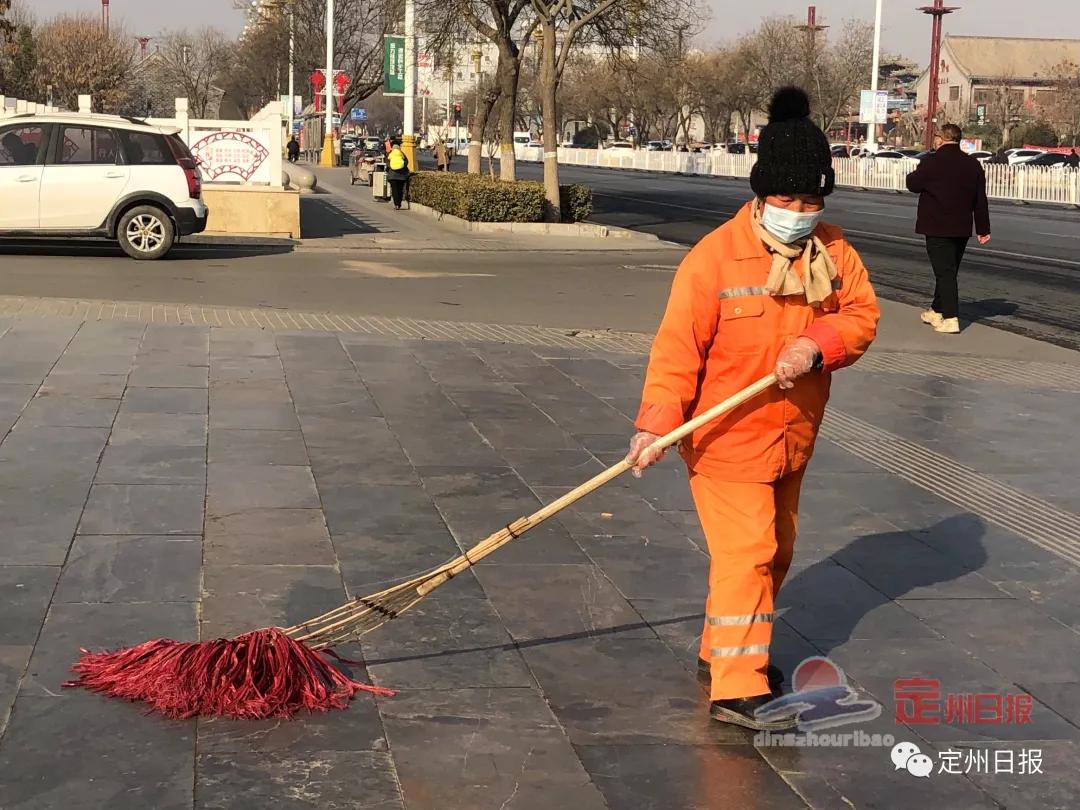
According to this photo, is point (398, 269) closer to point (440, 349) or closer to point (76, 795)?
point (440, 349)

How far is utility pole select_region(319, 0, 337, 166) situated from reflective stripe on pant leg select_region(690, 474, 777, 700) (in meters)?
46.4

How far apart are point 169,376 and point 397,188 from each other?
22250 mm

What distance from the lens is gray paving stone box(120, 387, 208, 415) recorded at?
8227 mm

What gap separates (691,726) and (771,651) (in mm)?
705

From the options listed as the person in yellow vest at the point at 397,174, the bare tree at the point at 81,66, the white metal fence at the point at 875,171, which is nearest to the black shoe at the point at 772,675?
the white metal fence at the point at 875,171

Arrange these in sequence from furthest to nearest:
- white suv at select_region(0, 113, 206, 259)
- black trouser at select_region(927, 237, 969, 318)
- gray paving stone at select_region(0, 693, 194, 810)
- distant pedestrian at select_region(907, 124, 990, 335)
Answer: white suv at select_region(0, 113, 206, 259), black trouser at select_region(927, 237, 969, 318), distant pedestrian at select_region(907, 124, 990, 335), gray paving stone at select_region(0, 693, 194, 810)

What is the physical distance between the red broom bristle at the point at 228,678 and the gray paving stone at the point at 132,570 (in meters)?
0.75

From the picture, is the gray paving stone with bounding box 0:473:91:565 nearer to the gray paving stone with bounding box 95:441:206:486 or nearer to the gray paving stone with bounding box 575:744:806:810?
the gray paving stone with bounding box 95:441:206:486

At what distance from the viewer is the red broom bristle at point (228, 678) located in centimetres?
412

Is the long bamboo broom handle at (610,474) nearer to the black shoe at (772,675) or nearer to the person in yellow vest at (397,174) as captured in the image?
the black shoe at (772,675)

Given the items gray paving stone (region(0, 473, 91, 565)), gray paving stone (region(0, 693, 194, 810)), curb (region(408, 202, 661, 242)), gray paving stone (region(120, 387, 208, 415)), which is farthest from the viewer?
curb (region(408, 202, 661, 242))

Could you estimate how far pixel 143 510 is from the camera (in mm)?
6168

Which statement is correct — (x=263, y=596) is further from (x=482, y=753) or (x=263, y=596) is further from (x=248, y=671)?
(x=482, y=753)

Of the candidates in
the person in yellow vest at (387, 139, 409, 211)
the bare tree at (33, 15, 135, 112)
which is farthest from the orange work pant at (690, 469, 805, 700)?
the bare tree at (33, 15, 135, 112)
